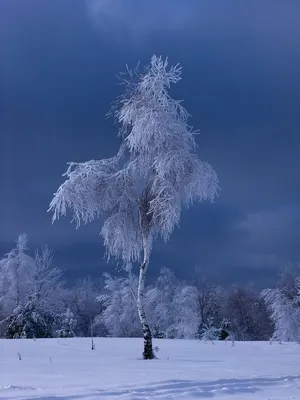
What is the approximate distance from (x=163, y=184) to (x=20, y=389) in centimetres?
956

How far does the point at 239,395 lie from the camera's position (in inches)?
391

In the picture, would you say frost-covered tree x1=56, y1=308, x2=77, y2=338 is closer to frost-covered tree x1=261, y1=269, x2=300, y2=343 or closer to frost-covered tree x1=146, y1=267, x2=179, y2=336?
frost-covered tree x1=146, y1=267, x2=179, y2=336

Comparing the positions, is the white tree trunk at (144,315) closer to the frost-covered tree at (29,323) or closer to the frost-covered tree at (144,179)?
the frost-covered tree at (144,179)

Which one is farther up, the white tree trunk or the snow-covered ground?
the white tree trunk

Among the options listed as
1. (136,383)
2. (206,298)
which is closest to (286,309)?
(206,298)

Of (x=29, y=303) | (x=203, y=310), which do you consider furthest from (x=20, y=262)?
(x=203, y=310)

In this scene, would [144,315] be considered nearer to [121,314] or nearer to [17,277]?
[17,277]

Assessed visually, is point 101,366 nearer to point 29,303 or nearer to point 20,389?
point 20,389

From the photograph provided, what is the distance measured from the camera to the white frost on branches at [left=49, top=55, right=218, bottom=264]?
17938 mm

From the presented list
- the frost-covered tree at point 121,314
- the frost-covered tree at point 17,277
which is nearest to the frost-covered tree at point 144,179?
the frost-covered tree at point 17,277

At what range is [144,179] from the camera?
18.9m

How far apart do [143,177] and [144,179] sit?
82mm

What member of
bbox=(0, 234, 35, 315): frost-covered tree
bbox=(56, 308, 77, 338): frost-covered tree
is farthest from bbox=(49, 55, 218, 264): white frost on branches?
bbox=(0, 234, 35, 315): frost-covered tree

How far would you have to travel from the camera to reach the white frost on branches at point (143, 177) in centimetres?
1794
